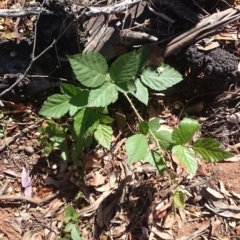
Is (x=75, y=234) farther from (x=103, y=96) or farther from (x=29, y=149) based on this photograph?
(x=103, y=96)

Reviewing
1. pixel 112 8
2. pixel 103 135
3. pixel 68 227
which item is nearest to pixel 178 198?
pixel 103 135

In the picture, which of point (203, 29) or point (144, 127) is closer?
point (144, 127)

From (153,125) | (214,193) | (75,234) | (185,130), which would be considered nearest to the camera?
(185,130)

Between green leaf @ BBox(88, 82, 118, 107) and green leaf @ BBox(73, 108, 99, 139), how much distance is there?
5.0 inches

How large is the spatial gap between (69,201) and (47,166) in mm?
207

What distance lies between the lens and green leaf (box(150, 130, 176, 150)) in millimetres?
1820

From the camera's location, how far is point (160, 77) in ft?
6.25

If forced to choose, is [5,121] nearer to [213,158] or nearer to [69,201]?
[69,201]

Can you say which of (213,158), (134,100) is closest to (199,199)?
(213,158)

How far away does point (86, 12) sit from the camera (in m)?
1.87

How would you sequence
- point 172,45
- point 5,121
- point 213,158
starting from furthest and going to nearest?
point 5,121, point 172,45, point 213,158

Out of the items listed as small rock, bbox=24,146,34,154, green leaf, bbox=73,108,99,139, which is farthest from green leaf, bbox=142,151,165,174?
small rock, bbox=24,146,34,154

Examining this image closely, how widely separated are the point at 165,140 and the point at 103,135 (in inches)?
11.4

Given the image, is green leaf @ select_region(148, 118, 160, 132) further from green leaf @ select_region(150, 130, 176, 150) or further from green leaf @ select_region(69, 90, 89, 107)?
green leaf @ select_region(69, 90, 89, 107)
